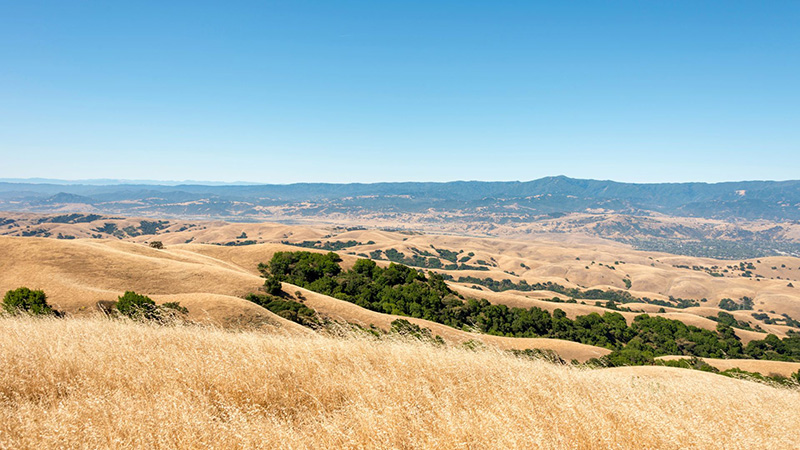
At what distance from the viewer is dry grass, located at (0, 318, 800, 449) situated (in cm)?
473

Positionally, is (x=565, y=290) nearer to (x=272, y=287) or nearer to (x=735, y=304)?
(x=735, y=304)

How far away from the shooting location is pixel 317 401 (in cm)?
618

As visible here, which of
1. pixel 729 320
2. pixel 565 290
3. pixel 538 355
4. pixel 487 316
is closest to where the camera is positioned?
pixel 538 355

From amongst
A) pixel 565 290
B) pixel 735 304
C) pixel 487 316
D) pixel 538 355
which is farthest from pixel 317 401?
pixel 735 304

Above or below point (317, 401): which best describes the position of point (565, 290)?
below

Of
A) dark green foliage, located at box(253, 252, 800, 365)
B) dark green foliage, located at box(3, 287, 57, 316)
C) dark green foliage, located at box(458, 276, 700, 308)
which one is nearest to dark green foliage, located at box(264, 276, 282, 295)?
dark green foliage, located at box(253, 252, 800, 365)

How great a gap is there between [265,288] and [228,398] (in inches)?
1781

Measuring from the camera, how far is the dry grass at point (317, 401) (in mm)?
4730

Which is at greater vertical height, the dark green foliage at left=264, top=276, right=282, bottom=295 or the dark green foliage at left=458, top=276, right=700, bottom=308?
the dark green foliage at left=264, top=276, right=282, bottom=295

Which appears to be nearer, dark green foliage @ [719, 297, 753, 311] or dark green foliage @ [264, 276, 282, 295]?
dark green foliage @ [264, 276, 282, 295]

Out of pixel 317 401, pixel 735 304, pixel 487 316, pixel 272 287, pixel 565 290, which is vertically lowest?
pixel 735 304

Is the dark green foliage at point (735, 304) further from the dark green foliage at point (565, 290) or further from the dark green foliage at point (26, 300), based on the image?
the dark green foliage at point (26, 300)

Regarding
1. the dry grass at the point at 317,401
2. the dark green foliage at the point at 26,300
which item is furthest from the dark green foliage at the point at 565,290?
the dry grass at the point at 317,401

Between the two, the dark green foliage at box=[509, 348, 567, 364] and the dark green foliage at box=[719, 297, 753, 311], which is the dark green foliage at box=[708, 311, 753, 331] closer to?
the dark green foliage at box=[719, 297, 753, 311]
